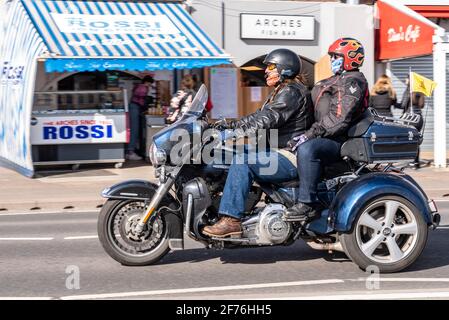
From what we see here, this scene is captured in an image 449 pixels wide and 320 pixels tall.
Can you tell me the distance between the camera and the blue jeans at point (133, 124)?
16.3 metres

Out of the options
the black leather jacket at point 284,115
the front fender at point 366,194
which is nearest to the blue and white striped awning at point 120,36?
the black leather jacket at point 284,115

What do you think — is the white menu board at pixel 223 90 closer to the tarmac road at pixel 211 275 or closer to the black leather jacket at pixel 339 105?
the tarmac road at pixel 211 275

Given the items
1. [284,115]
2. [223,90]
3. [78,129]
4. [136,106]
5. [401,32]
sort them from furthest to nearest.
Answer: [223,90]
[401,32]
[136,106]
[78,129]
[284,115]

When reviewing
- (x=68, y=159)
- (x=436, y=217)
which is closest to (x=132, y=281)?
(x=436, y=217)

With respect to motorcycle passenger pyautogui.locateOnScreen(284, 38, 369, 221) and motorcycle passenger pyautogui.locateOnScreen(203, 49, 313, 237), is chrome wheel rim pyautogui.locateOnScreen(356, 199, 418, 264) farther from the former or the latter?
motorcycle passenger pyautogui.locateOnScreen(203, 49, 313, 237)

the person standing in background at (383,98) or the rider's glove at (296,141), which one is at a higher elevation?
the person standing in background at (383,98)

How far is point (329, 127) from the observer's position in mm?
6520

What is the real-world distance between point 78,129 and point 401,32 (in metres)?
7.00

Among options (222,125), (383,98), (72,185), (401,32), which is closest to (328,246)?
(222,125)

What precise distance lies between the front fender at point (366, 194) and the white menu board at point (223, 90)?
35.5ft

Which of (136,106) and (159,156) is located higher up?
(136,106)

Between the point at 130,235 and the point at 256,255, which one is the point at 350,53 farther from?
the point at 130,235

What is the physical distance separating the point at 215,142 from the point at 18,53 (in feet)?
32.1

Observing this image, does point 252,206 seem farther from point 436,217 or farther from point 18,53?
point 18,53
